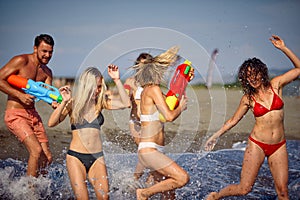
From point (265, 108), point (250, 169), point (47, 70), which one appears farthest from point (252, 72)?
point (47, 70)

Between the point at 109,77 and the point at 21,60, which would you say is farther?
the point at 21,60

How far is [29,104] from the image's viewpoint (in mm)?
5340

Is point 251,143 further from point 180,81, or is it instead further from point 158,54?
point 158,54

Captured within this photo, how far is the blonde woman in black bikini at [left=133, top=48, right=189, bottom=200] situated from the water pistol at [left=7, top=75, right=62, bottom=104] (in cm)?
115

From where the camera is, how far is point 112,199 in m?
5.34

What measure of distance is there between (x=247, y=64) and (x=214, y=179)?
100 inches

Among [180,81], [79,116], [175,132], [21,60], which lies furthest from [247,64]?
[175,132]

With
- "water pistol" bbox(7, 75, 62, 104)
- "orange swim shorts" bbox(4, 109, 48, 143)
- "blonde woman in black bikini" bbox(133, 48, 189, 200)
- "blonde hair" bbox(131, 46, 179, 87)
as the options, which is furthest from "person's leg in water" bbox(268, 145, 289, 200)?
"orange swim shorts" bbox(4, 109, 48, 143)

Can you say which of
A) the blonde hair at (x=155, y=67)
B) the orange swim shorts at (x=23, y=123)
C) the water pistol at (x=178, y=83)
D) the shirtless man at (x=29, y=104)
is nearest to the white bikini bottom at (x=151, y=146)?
the water pistol at (x=178, y=83)

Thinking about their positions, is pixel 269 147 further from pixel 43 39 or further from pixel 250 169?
pixel 43 39

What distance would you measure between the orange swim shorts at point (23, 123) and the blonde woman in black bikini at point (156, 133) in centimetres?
172

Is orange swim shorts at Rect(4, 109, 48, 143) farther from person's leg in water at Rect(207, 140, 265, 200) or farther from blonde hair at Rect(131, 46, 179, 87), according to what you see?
person's leg in water at Rect(207, 140, 265, 200)

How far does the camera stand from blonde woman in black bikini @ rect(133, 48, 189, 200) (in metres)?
4.27

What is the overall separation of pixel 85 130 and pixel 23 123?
4.35 ft
